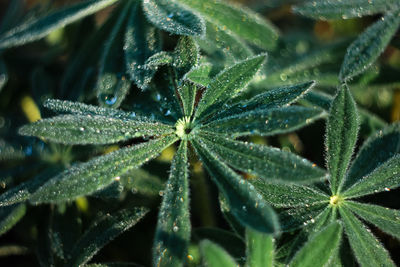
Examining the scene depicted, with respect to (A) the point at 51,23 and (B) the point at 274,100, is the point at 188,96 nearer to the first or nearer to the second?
(B) the point at 274,100

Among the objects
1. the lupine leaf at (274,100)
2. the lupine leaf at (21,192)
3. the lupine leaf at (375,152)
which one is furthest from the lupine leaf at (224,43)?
the lupine leaf at (21,192)

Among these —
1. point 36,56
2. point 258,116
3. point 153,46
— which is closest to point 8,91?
point 36,56

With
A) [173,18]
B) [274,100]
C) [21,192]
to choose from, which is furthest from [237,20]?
[21,192]

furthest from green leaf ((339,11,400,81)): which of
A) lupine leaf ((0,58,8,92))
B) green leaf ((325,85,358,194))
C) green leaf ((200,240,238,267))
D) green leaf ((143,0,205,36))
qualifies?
lupine leaf ((0,58,8,92))

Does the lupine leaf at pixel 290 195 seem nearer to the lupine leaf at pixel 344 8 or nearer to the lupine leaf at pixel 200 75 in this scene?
the lupine leaf at pixel 200 75

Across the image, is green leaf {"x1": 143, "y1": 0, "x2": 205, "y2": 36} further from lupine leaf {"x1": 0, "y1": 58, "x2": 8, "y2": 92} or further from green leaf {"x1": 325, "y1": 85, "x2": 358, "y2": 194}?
lupine leaf {"x1": 0, "y1": 58, "x2": 8, "y2": 92}

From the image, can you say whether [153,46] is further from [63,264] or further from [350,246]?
[350,246]
